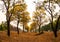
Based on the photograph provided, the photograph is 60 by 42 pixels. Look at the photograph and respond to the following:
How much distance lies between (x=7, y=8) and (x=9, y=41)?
8723mm

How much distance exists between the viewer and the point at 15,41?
32.5 metres

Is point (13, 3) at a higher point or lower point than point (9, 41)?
higher

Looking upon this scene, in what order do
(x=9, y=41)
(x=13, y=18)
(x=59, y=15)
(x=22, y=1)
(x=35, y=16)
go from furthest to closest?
(x=35, y=16), (x=13, y=18), (x=22, y=1), (x=59, y=15), (x=9, y=41)

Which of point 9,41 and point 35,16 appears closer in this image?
point 9,41

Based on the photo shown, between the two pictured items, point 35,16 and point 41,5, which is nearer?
point 41,5

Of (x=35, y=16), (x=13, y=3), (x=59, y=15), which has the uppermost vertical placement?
(x=13, y=3)

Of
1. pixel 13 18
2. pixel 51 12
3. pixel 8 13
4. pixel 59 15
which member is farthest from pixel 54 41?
pixel 13 18

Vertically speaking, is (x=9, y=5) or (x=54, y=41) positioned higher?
(x=9, y=5)

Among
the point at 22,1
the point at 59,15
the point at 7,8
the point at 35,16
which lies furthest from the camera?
the point at 35,16

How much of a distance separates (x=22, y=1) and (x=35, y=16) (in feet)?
110

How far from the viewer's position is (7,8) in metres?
37.2

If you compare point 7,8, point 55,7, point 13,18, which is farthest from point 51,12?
point 13,18

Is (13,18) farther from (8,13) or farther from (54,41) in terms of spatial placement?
(54,41)

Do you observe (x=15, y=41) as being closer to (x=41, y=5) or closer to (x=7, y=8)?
(x=7, y=8)
